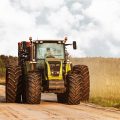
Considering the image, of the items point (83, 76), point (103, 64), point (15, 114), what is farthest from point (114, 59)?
point (15, 114)

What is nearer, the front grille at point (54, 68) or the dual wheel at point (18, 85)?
the dual wheel at point (18, 85)

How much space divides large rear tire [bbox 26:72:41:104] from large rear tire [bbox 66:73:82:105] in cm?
135

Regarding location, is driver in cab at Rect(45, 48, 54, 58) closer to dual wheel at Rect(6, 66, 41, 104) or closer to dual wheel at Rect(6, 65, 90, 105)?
dual wheel at Rect(6, 65, 90, 105)

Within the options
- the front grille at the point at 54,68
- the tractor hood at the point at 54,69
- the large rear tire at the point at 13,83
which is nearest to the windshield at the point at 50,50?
the tractor hood at the point at 54,69

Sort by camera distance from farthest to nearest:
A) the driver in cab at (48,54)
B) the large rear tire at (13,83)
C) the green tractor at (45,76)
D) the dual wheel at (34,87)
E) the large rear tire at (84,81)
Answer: the large rear tire at (84,81) → the driver in cab at (48,54) → the large rear tire at (13,83) → the green tractor at (45,76) → the dual wheel at (34,87)

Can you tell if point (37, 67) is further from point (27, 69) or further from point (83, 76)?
point (83, 76)

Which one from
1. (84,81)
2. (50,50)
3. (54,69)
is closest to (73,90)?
(54,69)

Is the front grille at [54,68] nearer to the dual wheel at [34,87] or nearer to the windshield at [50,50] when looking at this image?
the dual wheel at [34,87]

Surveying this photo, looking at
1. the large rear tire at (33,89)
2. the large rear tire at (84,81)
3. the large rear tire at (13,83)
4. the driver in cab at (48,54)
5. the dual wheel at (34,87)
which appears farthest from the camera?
the large rear tire at (84,81)

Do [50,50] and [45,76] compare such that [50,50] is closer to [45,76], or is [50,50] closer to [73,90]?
[45,76]

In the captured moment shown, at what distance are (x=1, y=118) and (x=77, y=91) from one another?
670 centimetres

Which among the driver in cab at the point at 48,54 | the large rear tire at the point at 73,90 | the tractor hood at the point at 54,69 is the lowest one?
the large rear tire at the point at 73,90

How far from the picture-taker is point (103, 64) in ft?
181

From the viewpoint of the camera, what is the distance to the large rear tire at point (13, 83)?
808 inches
